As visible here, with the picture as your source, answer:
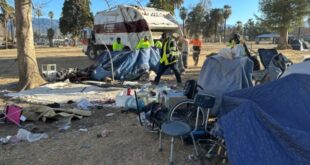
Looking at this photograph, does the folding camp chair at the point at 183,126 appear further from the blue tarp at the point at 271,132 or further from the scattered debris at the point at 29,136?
the scattered debris at the point at 29,136

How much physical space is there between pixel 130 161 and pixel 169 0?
3604 cm

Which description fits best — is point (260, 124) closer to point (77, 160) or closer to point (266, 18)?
point (77, 160)

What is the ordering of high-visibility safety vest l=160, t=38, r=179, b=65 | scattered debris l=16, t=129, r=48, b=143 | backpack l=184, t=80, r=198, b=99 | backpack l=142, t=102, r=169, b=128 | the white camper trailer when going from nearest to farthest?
backpack l=142, t=102, r=169, b=128 → scattered debris l=16, t=129, r=48, b=143 → backpack l=184, t=80, r=198, b=99 → high-visibility safety vest l=160, t=38, r=179, b=65 → the white camper trailer

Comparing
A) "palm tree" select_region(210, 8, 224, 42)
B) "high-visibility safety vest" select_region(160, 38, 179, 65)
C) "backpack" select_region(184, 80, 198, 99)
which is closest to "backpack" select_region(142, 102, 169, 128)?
"backpack" select_region(184, 80, 198, 99)

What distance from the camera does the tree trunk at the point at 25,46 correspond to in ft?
38.8

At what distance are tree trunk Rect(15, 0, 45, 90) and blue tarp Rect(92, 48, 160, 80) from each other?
2.34m

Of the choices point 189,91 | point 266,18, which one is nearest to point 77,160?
point 189,91

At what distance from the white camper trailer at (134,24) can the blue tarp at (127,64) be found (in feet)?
19.6

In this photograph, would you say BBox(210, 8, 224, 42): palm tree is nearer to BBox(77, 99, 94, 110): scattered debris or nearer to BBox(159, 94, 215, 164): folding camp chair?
BBox(77, 99, 94, 110): scattered debris

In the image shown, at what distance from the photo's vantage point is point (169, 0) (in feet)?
132

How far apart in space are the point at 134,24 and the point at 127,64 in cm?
784

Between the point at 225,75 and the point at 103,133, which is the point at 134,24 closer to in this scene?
the point at 225,75

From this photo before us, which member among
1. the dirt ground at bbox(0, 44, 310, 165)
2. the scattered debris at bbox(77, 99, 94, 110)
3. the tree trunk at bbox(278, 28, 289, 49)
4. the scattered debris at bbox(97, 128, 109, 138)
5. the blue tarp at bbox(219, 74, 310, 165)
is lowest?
the dirt ground at bbox(0, 44, 310, 165)

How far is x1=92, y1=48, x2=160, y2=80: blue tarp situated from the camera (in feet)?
45.5
